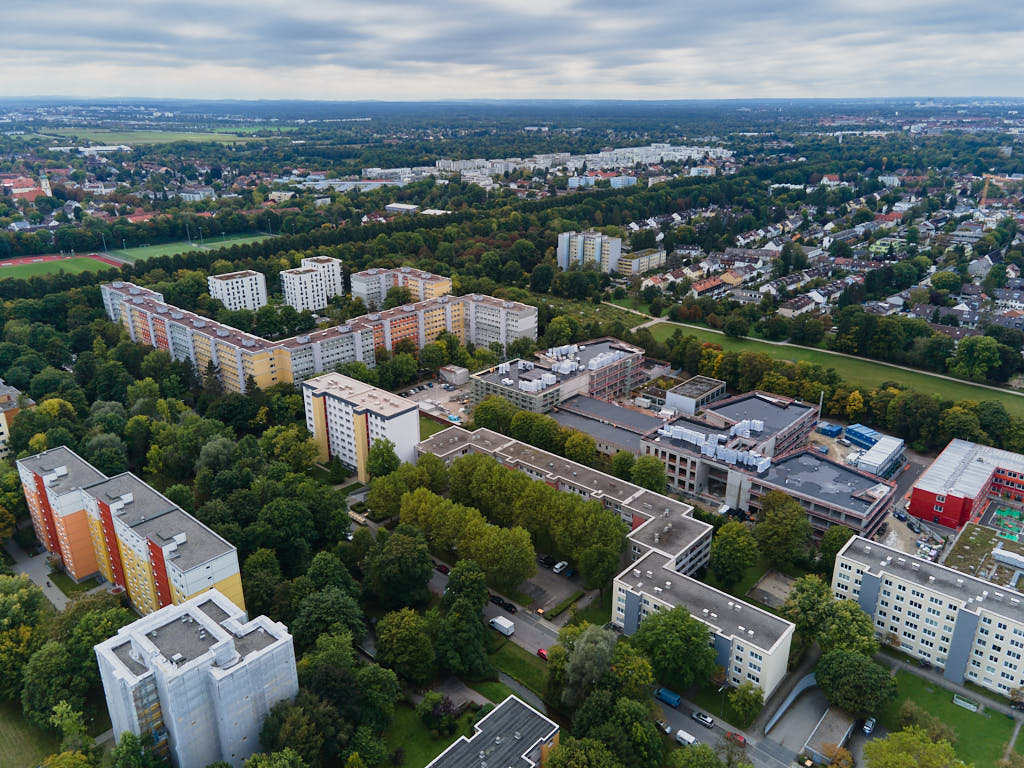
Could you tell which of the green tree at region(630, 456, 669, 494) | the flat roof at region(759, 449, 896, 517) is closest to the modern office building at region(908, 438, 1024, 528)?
the flat roof at region(759, 449, 896, 517)

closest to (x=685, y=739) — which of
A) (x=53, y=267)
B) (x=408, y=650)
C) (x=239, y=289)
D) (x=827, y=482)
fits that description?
(x=408, y=650)

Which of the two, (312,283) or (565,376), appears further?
(312,283)

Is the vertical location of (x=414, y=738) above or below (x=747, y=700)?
below

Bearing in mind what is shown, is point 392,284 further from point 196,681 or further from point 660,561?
point 196,681

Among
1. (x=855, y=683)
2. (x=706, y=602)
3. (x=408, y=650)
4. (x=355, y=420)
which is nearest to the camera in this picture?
(x=855, y=683)

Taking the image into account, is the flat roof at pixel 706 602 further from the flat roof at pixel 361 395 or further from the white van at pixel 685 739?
the flat roof at pixel 361 395

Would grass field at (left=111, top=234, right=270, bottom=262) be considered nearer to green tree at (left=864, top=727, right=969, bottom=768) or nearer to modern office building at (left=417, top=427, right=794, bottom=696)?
modern office building at (left=417, top=427, right=794, bottom=696)
